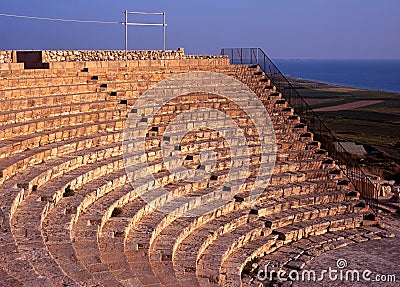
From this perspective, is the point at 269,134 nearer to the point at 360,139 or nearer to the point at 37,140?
the point at 37,140

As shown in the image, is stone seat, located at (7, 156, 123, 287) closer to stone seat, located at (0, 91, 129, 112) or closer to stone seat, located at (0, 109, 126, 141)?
stone seat, located at (0, 109, 126, 141)

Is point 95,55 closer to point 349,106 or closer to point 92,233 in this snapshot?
point 92,233

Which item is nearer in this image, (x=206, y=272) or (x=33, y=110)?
(x=206, y=272)

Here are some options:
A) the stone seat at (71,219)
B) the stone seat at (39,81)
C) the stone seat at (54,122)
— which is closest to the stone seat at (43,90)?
the stone seat at (39,81)

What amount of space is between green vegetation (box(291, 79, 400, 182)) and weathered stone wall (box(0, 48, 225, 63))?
25.6 feet

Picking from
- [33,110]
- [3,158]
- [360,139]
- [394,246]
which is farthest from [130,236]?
[360,139]

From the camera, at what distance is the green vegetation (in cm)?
2292

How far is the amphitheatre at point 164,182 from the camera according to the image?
721 centimetres

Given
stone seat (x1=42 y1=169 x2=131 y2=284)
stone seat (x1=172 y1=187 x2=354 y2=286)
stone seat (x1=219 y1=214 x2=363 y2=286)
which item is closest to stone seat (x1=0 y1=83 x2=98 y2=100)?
stone seat (x1=42 y1=169 x2=131 y2=284)

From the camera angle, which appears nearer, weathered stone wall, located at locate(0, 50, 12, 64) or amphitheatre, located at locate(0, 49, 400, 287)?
amphitheatre, located at locate(0, 49, 400, 287)

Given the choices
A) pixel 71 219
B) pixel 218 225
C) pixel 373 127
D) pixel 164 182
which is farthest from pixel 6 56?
pixel 373 127

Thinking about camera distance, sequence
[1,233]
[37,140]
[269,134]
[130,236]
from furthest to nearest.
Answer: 1. [269,134]
2. [37,140]
3. [130,236]
4. [1,233]

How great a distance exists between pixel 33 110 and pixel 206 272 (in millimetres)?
4512

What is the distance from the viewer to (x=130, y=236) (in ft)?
28.1
